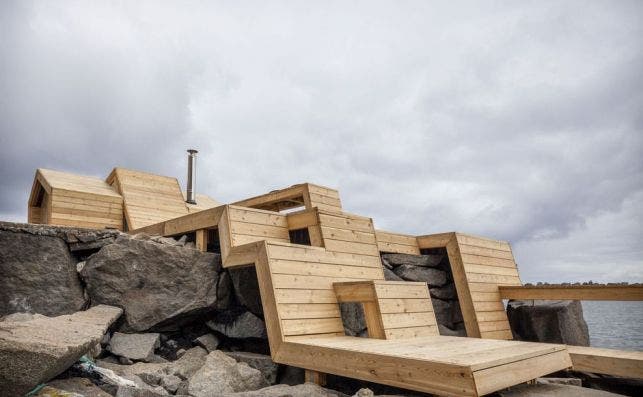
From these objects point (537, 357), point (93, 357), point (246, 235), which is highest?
point (246, 235)

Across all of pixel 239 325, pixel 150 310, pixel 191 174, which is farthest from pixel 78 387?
pixel 191 174

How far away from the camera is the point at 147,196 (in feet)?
35.8

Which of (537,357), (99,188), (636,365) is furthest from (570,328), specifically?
(99,188)

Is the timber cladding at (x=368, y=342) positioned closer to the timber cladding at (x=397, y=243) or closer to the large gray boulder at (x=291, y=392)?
the large gray boulder at (x=291, y=392)

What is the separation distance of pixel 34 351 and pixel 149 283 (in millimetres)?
2794

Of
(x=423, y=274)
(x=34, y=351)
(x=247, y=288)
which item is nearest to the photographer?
(x=34, y=351)

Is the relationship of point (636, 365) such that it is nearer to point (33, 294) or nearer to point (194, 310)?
point (194, 310)

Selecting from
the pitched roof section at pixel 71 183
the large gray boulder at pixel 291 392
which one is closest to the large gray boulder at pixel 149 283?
the large gray boulder at pixel 291 392

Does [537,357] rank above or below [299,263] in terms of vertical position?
below

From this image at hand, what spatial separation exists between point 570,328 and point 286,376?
5.96 meters

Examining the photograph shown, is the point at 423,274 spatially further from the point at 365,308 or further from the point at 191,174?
the point at 191,174

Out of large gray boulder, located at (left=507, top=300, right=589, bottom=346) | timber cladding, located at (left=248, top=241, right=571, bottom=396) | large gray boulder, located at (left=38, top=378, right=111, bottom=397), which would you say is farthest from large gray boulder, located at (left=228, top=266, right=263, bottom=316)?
large gray boulder, located at (left=507, top=300, right=589, bottom=346)

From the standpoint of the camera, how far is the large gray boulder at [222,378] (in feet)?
13.2

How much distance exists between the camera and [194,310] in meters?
5.43
